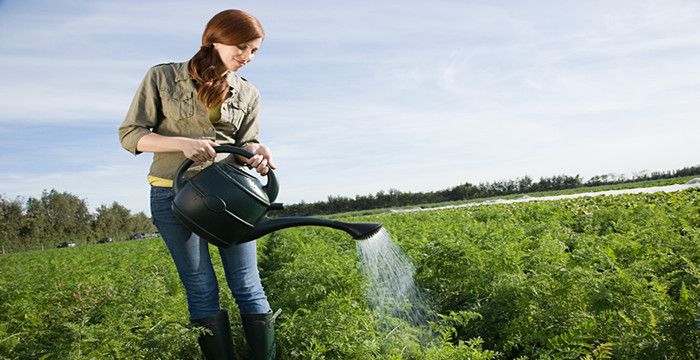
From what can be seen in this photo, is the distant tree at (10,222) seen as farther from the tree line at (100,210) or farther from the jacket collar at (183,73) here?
the jacket collar at (183,73)

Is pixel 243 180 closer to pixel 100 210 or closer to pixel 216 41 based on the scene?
pixel 216 41

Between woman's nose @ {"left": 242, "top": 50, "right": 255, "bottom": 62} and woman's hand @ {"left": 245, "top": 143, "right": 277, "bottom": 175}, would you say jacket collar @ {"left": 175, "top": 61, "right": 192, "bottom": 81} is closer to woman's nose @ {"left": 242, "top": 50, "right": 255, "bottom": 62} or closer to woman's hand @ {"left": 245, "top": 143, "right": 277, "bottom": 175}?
woman's nose @ {"left": 242, "top": 50, "right": 255, "bottom": 62}

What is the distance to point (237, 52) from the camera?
2564mm

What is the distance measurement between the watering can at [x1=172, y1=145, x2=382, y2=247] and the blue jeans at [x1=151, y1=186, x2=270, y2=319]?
19cm

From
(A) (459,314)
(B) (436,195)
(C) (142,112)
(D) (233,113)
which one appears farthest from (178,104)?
(B) (436,195)

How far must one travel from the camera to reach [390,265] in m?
3.22

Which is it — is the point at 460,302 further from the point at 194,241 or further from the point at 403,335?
the point at 194,241

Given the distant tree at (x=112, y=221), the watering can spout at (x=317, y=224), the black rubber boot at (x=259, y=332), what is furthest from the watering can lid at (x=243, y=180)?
the distant tree at (x=112, y=221)

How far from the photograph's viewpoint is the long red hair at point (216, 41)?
2.49m

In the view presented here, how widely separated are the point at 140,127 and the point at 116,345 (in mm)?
1126

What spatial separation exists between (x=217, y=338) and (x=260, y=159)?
3.45 ft

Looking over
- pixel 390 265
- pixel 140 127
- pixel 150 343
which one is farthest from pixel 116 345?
pixel 390 265

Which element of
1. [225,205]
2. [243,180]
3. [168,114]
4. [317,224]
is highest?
[168,114]

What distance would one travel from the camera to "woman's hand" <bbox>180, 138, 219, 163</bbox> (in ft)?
8.21
